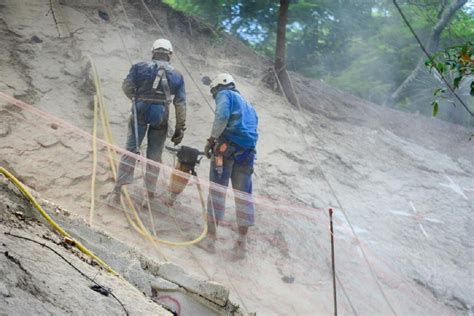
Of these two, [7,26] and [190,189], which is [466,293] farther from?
[7,26]

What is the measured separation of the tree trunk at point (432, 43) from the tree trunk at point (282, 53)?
5051 millimetres

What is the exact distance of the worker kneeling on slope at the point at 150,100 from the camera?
18.1 feet

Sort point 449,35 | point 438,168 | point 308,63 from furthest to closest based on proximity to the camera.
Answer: point 308,63 → point 449,35 → point 438,168

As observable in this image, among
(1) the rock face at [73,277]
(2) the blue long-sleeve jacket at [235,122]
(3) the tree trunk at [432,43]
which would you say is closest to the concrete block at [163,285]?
(1) the rock face at [73,277]

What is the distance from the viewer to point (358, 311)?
5.49 m

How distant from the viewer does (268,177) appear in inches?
296

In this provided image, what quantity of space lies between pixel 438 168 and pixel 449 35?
216 inches

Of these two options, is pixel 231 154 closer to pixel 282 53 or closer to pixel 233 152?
pixel 233 152

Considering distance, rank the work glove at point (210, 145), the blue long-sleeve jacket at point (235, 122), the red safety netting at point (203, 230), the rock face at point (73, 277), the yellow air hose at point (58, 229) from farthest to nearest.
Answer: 1. the work glove at point (210, 145)
2. the blue long-sleeve jacket at point (235, 122)
3. the red safety netting at point (203, 230)
4. the yellow air hose at point (58, 229)
5. the rock face at point (73, 277)

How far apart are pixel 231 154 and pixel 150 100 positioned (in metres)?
1.10

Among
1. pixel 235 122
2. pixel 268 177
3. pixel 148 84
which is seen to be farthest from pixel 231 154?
pixel 268 177

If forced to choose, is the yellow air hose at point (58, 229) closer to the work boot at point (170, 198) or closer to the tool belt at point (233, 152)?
the work boot at point (170, 198)

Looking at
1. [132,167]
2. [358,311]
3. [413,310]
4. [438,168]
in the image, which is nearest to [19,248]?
[132,167]

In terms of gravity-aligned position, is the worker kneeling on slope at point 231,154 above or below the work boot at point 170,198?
above
